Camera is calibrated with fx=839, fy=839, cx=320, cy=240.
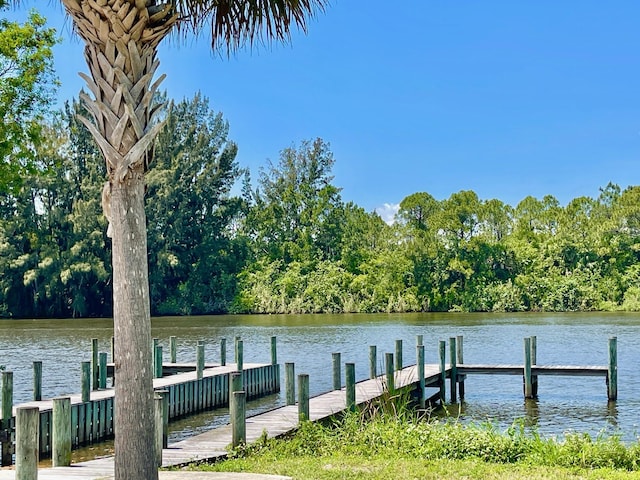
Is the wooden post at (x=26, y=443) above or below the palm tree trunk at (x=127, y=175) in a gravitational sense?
below

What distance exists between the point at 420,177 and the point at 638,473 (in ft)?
231

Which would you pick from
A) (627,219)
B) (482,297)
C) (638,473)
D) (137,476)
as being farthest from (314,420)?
(627,219)

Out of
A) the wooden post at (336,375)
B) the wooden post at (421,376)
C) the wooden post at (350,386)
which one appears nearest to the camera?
the wooden post at (350,386)

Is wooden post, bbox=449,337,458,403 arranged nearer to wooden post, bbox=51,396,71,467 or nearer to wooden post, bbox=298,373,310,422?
wooden post, bbox=298,373,310,422

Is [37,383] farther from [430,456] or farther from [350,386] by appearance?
[430,456]

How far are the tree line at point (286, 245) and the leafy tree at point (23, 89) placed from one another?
39.2 m

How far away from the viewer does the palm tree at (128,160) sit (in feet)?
22.3

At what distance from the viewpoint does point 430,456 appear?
1081cm

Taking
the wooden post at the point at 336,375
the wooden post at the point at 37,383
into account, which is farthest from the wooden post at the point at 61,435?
the wooden post at the point at 336,375

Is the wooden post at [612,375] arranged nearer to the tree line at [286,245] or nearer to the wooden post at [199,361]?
the wooden post at [199,361]

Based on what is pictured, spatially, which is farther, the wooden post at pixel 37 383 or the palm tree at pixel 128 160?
Result: the wooden post at pixel 37 383

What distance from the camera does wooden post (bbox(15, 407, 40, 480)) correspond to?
8.26 meters

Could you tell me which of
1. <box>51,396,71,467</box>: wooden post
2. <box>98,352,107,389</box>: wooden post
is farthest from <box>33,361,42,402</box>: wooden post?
<box>51,396,71,467</box>: wooden post

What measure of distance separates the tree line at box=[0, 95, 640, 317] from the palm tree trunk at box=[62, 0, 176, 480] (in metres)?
53.2
